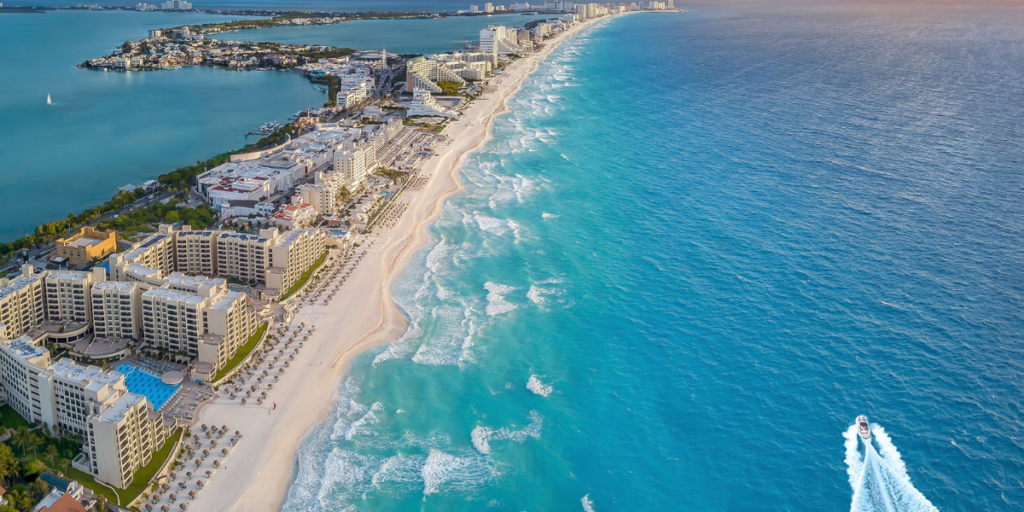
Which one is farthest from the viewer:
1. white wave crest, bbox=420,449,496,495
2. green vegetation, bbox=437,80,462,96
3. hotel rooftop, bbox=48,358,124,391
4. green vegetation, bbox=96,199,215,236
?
green vegetation, bbox=437,80,462,96

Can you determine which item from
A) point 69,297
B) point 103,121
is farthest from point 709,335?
point 103,121

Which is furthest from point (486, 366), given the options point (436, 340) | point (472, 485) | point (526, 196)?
point (526, 196)

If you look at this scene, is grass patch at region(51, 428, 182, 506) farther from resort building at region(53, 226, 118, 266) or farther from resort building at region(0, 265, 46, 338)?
resort building at region(53, 226, 118, 266)

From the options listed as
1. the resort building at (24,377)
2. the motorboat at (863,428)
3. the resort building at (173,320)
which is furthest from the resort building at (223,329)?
the motorboat at (863,428)

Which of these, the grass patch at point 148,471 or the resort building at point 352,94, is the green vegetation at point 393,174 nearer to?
the resort building at point 352,94

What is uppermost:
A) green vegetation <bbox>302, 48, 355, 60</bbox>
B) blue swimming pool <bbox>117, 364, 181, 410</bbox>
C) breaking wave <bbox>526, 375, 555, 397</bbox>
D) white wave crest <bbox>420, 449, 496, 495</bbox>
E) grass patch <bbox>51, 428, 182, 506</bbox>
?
A: green vegetation <bbox>302, 48, 355, 60</bbox>

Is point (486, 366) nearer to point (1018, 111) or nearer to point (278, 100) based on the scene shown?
point (1018, 111)

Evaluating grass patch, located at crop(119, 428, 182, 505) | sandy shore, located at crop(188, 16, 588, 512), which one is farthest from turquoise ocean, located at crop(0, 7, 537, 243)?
grass patch, located at crop(119, 428, 182, 505)

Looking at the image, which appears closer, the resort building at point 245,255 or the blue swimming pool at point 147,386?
the blue swimming pool at point 147,386
